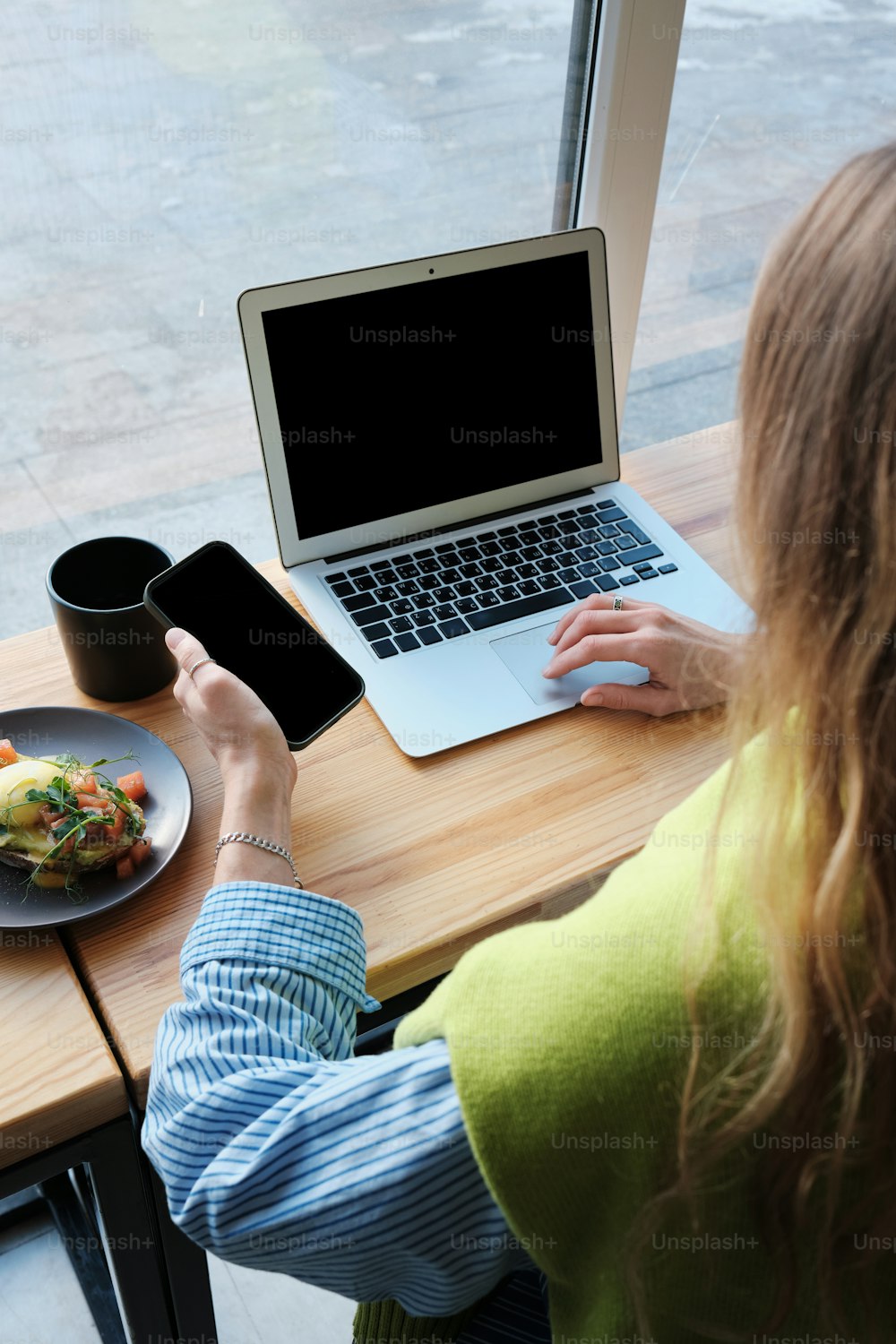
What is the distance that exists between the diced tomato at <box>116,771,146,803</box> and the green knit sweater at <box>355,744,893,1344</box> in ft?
1.32

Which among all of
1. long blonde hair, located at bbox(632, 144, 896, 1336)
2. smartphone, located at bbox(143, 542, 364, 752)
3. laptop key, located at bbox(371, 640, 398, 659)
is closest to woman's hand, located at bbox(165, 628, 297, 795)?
smartphone, located at bbox(143, 542, 364, 752)

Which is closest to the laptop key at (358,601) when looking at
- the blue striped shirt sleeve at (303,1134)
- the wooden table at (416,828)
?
the wooden table at (416,828)

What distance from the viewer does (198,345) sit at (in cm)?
136

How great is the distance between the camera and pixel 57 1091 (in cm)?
72

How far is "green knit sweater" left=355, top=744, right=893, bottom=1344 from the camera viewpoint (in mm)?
508

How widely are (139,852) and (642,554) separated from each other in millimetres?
589

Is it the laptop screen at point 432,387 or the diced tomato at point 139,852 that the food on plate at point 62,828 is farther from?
the laptop screen at point 432,387

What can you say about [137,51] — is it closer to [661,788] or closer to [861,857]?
[661,788]

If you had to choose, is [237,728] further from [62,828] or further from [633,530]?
[633,530]

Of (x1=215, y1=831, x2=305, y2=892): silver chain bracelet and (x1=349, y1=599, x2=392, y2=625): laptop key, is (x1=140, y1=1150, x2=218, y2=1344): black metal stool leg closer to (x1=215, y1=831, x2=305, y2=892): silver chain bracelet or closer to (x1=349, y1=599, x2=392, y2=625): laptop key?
(x1=215, y1=831, x2=305, y2=892): silver chain bracelet

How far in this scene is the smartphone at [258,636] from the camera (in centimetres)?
93

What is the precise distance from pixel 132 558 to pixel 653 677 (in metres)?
0.48

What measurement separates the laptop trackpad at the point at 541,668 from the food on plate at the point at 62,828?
1.19ft

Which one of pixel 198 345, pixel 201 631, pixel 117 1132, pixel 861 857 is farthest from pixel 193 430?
pixel 861 857
